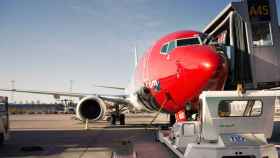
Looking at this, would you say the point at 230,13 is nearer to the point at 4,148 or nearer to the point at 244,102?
the point at 244,102

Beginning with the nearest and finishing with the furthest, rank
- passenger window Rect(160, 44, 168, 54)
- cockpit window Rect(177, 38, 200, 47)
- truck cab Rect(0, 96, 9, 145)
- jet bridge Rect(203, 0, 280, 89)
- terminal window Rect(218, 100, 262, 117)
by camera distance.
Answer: terminal window Rect(218, 100, 262, 117) < cockpit window Rect(177, 38, 200, 47) < jet bridge Rect(203, 0, 280, 89) < passenger window Rect(160, 44, 168, 54) < truck cab Rect(0, 96, 9, 145)

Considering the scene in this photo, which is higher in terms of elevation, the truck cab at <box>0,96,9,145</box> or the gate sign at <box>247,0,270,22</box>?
the gate sign at <box>247,0,270,22</box>

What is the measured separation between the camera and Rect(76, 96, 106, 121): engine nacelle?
15.3m

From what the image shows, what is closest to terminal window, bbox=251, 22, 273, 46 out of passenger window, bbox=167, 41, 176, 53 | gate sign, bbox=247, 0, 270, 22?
gate sign, bbox=247, 0, 270, 22

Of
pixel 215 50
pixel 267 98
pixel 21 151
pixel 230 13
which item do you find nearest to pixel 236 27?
pixel 230 13

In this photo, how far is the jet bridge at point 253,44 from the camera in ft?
29.6

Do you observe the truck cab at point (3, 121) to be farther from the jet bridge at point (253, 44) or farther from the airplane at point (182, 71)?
the jet bridge at point (253, 44)

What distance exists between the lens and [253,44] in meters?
9.19

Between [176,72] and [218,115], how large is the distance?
278 cm

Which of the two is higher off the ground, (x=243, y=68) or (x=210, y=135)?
(x=243, y=68)

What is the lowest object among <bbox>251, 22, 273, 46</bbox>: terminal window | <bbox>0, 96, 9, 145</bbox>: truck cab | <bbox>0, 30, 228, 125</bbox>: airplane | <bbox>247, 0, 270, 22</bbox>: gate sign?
<bbox>0, 96, 9, 145</bbox>: truck cab

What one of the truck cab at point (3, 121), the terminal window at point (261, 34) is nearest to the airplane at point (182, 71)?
the terminal window at point (261, 34)

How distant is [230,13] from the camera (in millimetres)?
9516

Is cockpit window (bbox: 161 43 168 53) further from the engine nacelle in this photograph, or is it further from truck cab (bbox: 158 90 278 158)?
the engine nacelle
